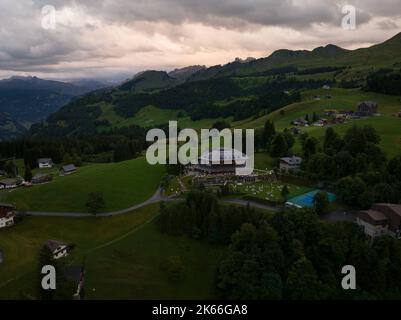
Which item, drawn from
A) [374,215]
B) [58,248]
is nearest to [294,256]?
[374,215]

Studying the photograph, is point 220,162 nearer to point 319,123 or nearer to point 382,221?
point 382,221

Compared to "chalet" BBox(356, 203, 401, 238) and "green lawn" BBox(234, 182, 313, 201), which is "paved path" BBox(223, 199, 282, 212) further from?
"chalet" BBox(356, 203, 401, 238)

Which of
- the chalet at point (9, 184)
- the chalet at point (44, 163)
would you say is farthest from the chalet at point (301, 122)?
the chalet at point (9, 184)

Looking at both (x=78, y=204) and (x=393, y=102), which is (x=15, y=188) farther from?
(x=393, y=102)

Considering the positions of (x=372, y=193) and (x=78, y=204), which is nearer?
(x=372, y=193)

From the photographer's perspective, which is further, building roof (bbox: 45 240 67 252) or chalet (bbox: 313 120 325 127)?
chalet (bbox: 313 120 325 127)

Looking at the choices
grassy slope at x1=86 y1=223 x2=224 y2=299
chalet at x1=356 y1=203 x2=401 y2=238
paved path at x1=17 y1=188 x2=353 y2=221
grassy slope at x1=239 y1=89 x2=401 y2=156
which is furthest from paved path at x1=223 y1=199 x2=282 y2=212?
grassy slope at x1=239 y1=89 x2=401 y2=156

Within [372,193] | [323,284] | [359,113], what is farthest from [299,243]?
[359,113]
